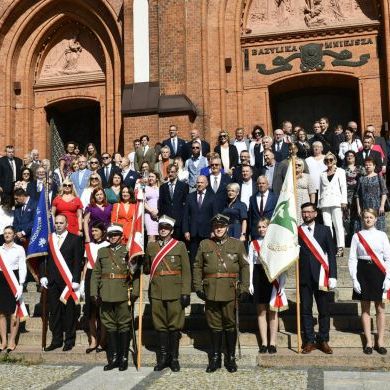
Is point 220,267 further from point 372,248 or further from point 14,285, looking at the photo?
point 14,285

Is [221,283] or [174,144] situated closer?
[221,283]

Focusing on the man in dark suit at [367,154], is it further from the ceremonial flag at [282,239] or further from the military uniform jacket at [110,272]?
the military uniform jacket at [110,272]

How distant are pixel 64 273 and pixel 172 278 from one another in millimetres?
1728

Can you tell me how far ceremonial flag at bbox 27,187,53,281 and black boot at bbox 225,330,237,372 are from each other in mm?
3331

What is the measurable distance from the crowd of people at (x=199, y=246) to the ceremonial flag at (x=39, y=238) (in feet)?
0.83

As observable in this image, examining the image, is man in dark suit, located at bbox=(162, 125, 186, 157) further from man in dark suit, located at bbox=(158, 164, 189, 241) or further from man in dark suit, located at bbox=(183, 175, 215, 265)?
man in dark suit, located at bbox=(183, 175, 215, 265)

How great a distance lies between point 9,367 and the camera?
7.13 m

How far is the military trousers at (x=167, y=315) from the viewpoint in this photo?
6.86 meters

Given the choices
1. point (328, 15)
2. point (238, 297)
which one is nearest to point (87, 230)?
point (238, 297)

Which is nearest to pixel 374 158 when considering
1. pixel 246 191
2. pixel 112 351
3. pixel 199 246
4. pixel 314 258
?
pixel 246 191

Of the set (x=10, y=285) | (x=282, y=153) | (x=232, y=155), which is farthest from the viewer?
(x=232, y=155)

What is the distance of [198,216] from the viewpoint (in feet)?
28.5

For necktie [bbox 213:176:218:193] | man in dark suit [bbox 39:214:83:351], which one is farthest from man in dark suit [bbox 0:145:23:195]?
necktie [bbox 213:176:218:193]

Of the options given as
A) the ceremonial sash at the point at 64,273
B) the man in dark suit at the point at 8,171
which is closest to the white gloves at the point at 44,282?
the ceremonial sash at the point at 64,273
